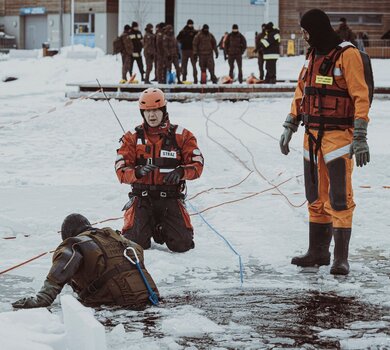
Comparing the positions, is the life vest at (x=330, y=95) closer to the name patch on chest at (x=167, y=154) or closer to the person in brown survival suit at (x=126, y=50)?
the name patch on chest at (x=167, y=154)

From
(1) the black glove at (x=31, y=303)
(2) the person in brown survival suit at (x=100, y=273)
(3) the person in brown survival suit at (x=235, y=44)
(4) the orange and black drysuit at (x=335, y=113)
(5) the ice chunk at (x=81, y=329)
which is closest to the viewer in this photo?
(5) the ice chunk at (x=81, y=329)

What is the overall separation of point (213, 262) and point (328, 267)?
30.7 inches

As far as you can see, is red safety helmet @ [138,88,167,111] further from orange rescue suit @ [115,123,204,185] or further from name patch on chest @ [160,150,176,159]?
name patch on chest @ [160,150,176,159]

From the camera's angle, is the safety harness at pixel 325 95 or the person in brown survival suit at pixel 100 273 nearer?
the person in brown survival suit at pixel 100 273

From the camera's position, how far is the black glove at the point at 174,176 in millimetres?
6406

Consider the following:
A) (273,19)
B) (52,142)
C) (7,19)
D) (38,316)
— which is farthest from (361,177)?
(7,19)

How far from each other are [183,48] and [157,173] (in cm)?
1729

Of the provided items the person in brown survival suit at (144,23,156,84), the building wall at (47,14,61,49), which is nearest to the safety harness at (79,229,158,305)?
the person in brown survival suit at (144,23,156,84)

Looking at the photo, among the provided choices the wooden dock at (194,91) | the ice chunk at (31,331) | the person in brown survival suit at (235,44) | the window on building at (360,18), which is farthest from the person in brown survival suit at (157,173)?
the window on building at (360,18)

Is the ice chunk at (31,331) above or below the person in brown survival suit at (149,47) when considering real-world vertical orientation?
below

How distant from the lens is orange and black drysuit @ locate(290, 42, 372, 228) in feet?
18.4

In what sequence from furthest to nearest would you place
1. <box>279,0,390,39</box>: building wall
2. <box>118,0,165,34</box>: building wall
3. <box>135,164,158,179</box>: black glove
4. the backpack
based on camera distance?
<box>118,0,165,34</box>: building wall < <box>279,0,390,39</box>: building wall < the backpack < <box>135,164,158,179</box>: black glove

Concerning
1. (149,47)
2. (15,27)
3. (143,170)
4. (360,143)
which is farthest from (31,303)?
(15,27)

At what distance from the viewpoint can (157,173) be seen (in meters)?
6.56
